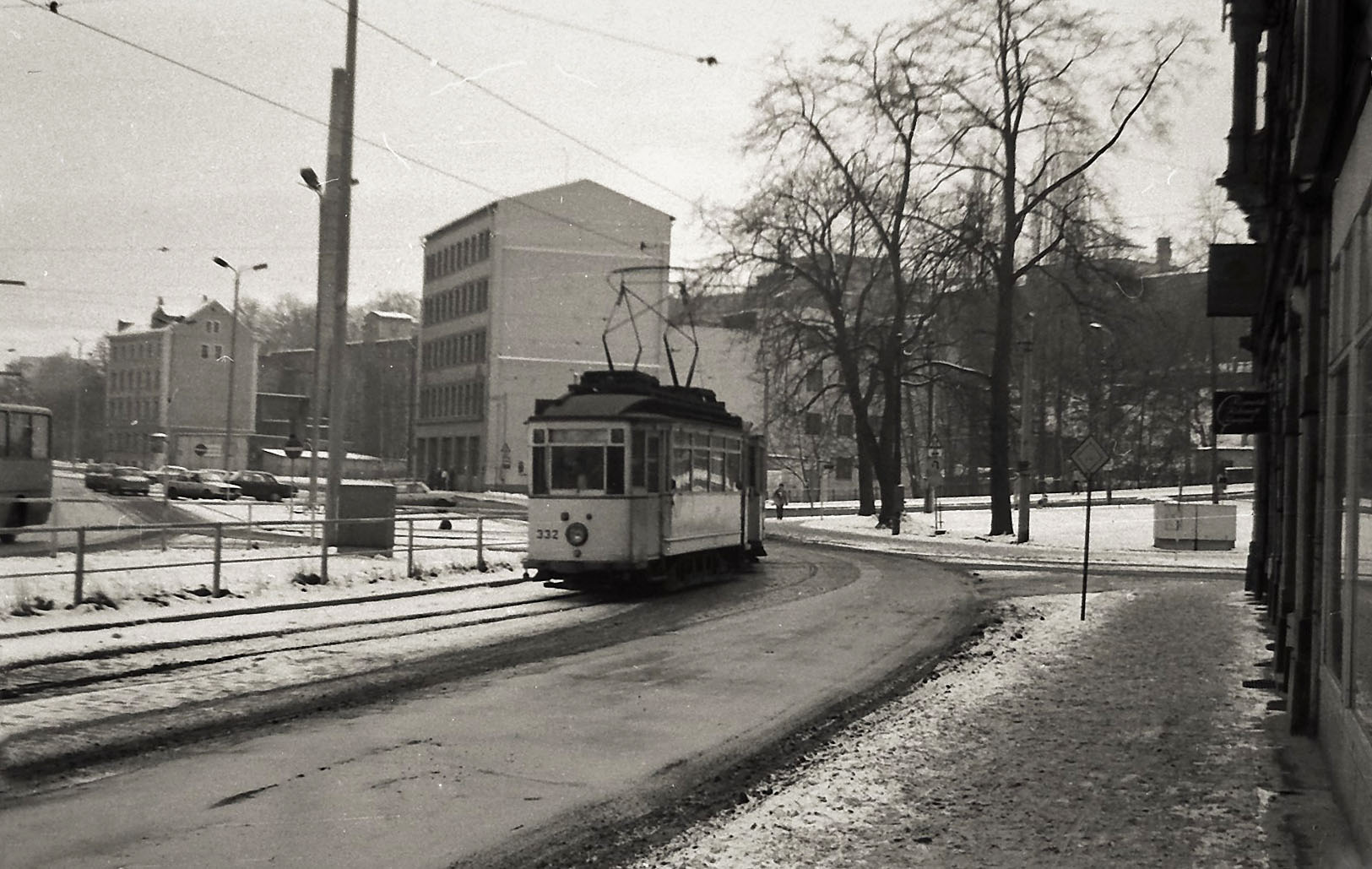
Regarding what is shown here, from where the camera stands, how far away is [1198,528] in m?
39.8

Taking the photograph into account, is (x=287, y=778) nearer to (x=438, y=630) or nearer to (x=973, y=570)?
(x=438, y=630)

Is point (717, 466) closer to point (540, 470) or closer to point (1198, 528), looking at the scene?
point (540, 470)

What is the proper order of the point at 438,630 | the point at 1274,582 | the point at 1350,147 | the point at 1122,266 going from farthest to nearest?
the point at 1122,266
the point at 1274,582
the point at 438,630
the point at 1350,147

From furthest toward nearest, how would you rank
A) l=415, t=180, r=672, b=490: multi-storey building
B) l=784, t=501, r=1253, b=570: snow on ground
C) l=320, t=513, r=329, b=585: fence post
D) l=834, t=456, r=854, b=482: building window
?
l=834, t=456, r=854, b=482: building window → l=415, t=180, r=672, b=490: multi-storey building → l=784, t=501, r=1253, b=570: snow on ground → l=320, t=513, r=329, b=585: fence post

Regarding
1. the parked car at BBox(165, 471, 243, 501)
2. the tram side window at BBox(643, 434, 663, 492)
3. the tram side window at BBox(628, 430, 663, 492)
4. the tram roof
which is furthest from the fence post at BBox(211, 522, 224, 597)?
the parked car at BBox(165, 471, 243, 501)

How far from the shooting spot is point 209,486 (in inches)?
2496

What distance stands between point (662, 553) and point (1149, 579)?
11.5 m

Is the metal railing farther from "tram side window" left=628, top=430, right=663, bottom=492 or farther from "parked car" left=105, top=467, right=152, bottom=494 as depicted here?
"parked car" left=105, top=467, right=152, bottom=494

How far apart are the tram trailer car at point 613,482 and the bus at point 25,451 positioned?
51.6 feet

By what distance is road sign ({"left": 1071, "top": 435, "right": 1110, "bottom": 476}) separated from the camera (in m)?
20.5

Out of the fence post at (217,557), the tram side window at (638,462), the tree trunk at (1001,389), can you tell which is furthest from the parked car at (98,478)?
the fence post at (217,557)

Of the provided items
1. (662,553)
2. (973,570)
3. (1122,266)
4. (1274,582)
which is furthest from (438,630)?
(1122,266)

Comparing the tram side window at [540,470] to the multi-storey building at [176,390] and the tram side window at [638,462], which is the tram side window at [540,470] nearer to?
the tram side window at [638,462]

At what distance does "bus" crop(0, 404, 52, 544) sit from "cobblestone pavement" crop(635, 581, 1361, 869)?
86.2ft
